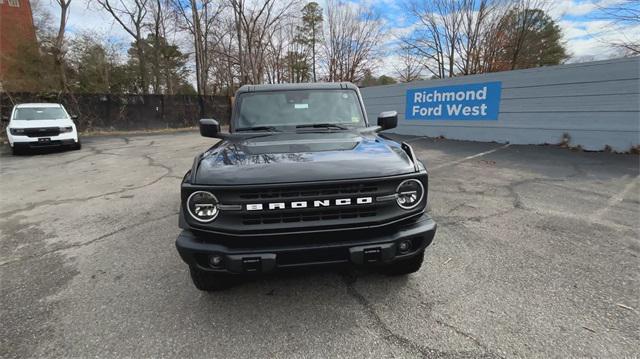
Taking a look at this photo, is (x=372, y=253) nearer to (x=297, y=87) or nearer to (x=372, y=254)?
(x=372, y=254)

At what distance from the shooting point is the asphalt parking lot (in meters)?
1.97

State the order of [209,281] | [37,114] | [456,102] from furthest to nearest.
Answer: [37,114] < [456,102] < [209,281]

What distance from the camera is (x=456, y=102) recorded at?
10539 millimetres

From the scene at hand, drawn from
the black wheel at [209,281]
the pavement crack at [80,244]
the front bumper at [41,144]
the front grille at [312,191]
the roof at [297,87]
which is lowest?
the pavement crack at [80,244]

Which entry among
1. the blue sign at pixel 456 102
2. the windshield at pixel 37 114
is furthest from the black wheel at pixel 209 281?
the windshield at pixel 37 114

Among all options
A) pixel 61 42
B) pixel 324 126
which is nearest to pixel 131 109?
pixel 61 42

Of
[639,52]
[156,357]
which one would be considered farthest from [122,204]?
[639,52]

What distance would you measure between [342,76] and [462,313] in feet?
98.1

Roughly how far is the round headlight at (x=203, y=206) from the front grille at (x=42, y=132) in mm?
11544

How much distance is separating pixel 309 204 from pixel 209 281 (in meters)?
1.06

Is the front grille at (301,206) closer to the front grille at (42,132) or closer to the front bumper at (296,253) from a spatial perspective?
the front bumper at (296,253)

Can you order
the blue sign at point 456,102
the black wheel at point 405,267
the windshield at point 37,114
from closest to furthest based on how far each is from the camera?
the black wheel at point 405,267 → the blue sign at point 456,102 → the windshield at point 37,114

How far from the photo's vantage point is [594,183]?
5250 mm

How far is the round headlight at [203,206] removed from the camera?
1967 mm
